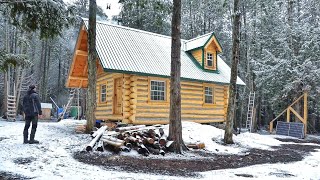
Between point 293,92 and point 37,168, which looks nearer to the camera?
point 37,168

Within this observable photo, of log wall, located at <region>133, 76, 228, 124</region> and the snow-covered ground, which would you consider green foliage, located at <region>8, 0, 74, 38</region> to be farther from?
log wall, located at <region>133, 76, 228, 124</region>

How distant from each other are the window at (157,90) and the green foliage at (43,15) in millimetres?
9001

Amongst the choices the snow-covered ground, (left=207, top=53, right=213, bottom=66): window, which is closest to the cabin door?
the snow-covered ground

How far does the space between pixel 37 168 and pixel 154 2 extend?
7.30 m

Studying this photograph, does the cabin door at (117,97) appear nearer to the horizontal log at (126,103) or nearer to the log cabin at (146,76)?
the log cabin at (146,76)

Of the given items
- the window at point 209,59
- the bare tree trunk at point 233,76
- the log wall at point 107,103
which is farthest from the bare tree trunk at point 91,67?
the window at point 209,59

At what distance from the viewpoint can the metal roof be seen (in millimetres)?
14860

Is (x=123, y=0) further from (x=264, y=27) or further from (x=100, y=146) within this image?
(x=264, y=27)

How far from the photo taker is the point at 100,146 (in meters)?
9.40

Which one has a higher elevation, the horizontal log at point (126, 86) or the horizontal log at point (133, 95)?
the horizontal log at point (126, 86)

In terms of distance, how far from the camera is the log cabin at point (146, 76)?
1530 cm

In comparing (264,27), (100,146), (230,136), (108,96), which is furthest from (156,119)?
(264,27)

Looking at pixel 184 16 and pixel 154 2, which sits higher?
pixel 184 16

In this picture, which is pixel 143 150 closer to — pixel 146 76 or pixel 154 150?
pixel 154 150
